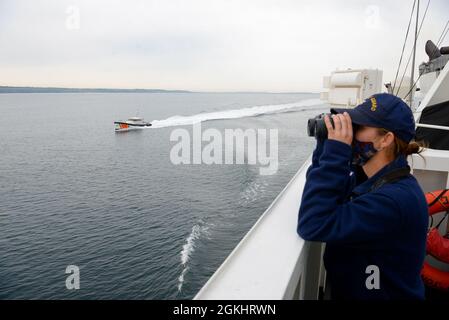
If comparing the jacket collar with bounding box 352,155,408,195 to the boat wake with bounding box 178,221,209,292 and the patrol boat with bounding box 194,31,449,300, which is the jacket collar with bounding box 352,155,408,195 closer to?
the patrol boat with bounding box 194,31,449,300

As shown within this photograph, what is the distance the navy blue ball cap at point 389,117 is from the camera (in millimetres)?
1168

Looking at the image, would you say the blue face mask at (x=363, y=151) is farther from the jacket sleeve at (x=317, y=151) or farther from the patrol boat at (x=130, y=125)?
the patrol boat at (x=130, y=125)

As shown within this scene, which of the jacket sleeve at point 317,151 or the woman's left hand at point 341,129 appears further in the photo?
the jacket sleeve at point 317,151

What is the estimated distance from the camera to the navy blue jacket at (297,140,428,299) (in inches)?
40.8

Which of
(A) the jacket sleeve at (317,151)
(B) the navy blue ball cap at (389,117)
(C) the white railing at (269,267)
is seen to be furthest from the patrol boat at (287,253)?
(B) the navy blue ball cap at (389,117)

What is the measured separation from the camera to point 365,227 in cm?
103

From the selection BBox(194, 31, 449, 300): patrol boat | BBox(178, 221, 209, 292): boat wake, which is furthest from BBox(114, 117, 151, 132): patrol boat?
BBox(194, 31, 449, 300): patrol boat

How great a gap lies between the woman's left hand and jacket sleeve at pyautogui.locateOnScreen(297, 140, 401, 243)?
21 millimetres

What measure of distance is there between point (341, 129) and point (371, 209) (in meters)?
0.31

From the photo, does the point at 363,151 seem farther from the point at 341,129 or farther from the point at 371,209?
the point at 371,209

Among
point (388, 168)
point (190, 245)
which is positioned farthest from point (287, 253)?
point (190, 245)

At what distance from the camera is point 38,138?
45.5 metres

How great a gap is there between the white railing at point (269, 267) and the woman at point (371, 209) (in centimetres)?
10
